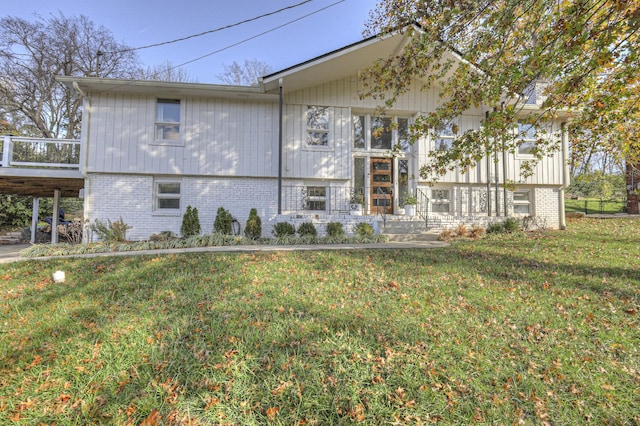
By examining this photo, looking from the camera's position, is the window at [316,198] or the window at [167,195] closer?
the window at [167,195]

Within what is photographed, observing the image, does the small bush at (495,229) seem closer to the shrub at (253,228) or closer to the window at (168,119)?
the shrub at (253,228)

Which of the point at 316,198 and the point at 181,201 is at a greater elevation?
the point at 316,198

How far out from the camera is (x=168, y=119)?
9.95 m

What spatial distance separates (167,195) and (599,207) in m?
24.5

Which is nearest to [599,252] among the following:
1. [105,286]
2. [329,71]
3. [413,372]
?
[413,372]

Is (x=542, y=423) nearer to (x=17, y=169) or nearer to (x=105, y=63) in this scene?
(x=17, y=169)

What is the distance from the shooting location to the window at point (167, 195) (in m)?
9.86

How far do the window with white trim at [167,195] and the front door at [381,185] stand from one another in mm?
6737

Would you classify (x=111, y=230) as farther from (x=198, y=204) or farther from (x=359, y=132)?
(x=359, y=132)

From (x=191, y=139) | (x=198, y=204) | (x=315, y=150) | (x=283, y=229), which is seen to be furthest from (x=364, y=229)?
(x=191, y=139)

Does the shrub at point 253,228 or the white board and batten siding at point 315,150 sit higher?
the white board and batten siding at point 315,150

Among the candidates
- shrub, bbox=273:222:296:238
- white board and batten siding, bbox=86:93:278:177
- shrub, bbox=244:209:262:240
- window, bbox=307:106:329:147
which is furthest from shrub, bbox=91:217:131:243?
window, bbox=307:106:329:147

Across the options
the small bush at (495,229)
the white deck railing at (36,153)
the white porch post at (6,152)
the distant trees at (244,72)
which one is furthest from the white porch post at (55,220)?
the distant trees at (244,72)

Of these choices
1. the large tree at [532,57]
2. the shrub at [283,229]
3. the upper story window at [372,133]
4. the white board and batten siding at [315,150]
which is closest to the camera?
the large tree at [532,57]
